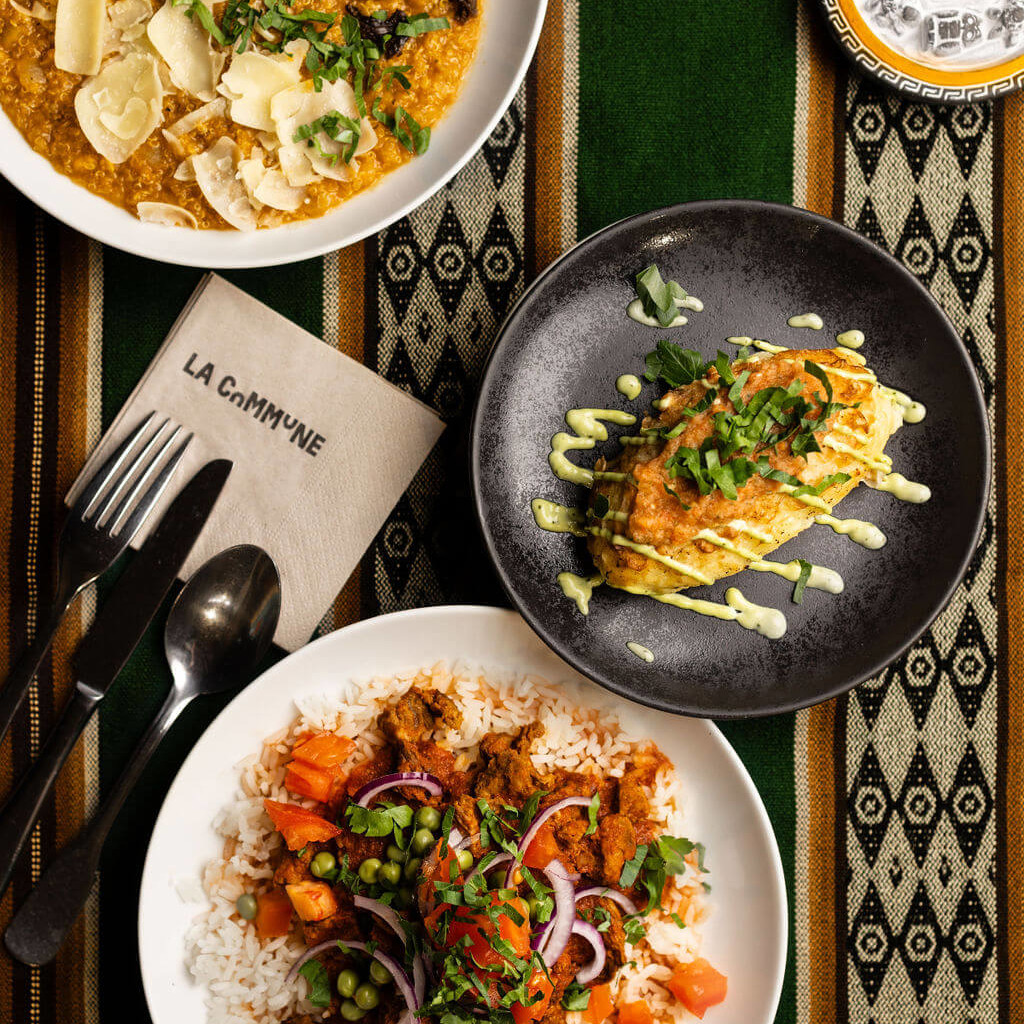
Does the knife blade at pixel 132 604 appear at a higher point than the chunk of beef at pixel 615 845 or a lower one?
higher

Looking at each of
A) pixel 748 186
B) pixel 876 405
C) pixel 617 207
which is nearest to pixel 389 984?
pixel 876 405

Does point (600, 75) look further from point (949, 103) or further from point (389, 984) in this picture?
point (389, 984)

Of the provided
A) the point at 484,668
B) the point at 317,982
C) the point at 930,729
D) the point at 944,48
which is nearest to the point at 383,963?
the point at 317,982

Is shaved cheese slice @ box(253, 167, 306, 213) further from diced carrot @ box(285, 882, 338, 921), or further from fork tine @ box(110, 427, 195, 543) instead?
diced carrot @ box(285, 882, 338, 921)

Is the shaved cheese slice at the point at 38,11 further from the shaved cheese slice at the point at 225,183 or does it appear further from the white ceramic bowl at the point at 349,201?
the shaved cheese slice at the point at 225,183

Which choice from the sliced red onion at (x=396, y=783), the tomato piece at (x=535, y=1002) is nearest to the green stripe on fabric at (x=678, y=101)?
the sliced red onion at (x=396, y=783)

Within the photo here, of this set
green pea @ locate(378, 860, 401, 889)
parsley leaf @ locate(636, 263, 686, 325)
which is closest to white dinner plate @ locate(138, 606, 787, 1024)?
green pea @ locate(378, 860, 401, 889)

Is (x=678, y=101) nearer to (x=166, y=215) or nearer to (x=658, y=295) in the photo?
(x=658, y=295)
